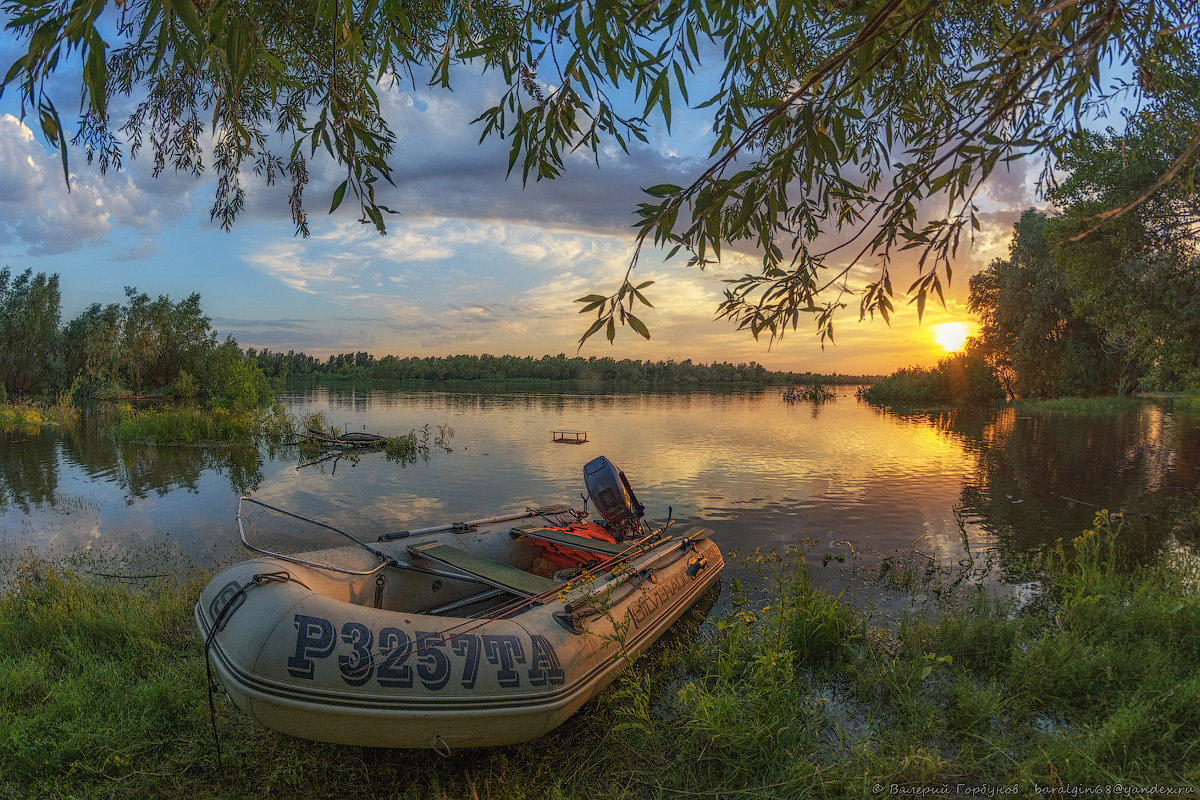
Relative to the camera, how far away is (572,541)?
6.59 m

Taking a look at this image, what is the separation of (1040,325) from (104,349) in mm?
63197

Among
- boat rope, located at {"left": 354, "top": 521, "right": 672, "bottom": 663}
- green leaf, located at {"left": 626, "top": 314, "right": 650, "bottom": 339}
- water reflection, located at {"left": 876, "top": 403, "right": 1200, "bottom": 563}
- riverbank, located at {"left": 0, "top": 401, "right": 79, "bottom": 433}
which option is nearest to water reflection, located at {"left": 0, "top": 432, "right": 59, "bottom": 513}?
riverbank, located at {"left": 0, "top": 401, "right": 79, "bottom": 433}

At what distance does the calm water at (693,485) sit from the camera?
10.2m

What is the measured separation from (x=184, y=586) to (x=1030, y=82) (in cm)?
821

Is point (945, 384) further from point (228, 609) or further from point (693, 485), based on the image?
point (228, 609)

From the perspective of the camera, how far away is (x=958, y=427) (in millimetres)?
30219

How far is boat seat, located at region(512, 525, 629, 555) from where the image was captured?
6297 millimetres

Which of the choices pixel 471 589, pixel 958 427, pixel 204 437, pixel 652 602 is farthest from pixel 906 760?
→ pixel 958 427

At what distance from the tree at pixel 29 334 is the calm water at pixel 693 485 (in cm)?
2461

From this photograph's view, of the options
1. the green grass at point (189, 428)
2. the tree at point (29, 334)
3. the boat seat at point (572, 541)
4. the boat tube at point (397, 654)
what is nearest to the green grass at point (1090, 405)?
the boat seat at point (572, 541)

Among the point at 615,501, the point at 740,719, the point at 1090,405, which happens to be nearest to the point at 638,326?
the point at 740,719

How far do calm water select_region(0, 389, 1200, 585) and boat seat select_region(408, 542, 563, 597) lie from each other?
4.61 meters

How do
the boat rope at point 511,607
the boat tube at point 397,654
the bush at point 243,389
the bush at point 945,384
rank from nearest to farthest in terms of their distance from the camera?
1. the boat tube at point 397,654
2. the boat rope at point 511,607
3. the bush at point 243,389
4. the bush at point 945,384

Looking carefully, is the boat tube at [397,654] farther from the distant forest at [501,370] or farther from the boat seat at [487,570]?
the distant forest at [501,370]
